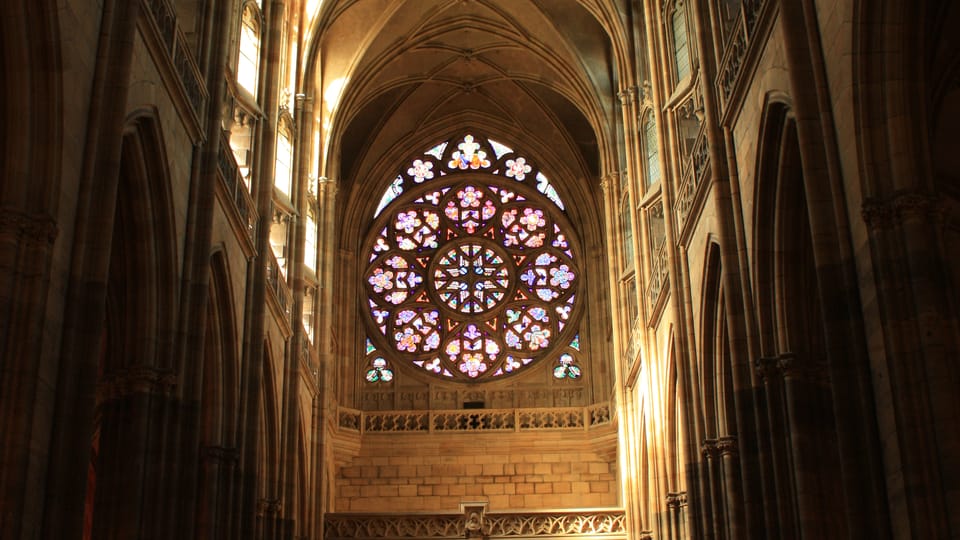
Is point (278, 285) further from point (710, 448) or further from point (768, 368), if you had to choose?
point (768, 368)

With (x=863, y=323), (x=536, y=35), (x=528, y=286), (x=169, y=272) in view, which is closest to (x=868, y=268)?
(x=863, y=323)

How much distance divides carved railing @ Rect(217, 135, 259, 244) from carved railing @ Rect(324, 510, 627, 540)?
9.39 m

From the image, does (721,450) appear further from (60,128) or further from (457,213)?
(457,213)

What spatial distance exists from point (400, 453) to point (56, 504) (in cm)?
1959

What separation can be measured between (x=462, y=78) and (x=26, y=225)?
22.5 m

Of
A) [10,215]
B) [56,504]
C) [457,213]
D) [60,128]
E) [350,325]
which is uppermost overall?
[457,213]

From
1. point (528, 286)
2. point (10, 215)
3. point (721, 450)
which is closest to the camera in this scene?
point (10, 215)

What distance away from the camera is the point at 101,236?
11.0 metres

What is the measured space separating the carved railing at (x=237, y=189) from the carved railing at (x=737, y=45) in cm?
654

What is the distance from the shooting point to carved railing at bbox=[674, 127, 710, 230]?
16.7 m

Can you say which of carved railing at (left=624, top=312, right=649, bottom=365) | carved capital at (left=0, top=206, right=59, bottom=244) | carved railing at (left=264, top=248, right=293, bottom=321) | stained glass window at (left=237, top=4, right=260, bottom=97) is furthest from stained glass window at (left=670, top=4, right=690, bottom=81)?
carved capital at (left=0, top=206, right=59, bottom=244)

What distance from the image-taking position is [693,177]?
1795cm

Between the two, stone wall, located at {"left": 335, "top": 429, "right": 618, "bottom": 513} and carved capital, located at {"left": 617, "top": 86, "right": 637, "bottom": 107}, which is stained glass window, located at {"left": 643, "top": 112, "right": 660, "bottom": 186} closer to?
carved capital, located at {"left": 617, "top": 86, "right": 637, "bottom": 107}

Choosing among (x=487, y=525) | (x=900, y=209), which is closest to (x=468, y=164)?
(x=487, y=525)
